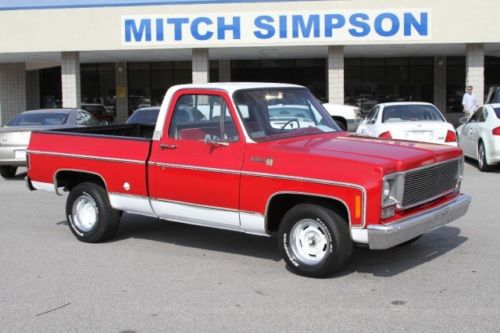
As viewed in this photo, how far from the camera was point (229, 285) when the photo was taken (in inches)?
227

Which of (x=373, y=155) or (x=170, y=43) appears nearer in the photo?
(x=373, y=155)

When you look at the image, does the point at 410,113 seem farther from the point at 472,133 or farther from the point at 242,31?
the point at 242,31

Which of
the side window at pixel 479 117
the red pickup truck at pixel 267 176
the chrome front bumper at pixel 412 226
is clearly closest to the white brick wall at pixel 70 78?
the side window at pixel 479 117

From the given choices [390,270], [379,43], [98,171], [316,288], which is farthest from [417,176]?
[379,43]

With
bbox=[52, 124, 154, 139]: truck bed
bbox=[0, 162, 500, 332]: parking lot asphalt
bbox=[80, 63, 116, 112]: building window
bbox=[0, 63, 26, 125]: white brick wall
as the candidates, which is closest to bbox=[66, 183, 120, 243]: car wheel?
bbox=[0, 162, 500, 332]: parking lot asphalt

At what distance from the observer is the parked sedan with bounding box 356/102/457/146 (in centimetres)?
1299

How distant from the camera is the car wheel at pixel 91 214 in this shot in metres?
7.41

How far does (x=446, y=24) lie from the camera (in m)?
21.7

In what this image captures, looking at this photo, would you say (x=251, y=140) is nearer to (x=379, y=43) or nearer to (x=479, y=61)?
(x=379, y=43)

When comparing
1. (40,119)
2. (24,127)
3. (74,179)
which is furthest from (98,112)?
(74,179)

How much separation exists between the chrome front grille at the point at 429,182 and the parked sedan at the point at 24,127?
9077 millimetres

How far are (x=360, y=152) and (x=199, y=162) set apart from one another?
1.66 metres

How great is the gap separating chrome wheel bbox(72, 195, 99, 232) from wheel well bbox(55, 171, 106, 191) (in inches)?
9.2

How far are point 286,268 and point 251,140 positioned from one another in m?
1.32
